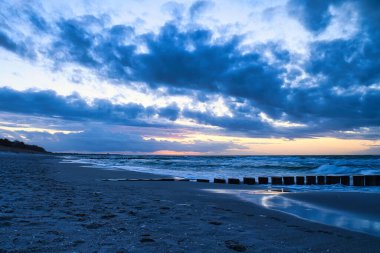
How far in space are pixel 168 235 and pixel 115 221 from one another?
1117mm

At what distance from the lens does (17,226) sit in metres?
3.96

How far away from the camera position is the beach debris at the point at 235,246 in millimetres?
3395

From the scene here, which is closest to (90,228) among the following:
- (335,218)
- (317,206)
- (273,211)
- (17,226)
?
(17,226)

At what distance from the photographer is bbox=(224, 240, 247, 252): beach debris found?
11.1 feet

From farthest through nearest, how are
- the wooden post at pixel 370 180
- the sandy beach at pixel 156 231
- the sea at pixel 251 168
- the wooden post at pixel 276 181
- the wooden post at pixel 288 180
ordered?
the sea at pixel 251 168 → the wooden post at pixel 288 180 → the wooden post at pixel 276 181 → the wooden post at pixel 370 180 → the sandy beach at pixel 156 231

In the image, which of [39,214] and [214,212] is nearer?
[39,214]

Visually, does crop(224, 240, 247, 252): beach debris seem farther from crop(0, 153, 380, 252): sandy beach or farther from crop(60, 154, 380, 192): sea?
crop(60, 154, 380, 192): sea

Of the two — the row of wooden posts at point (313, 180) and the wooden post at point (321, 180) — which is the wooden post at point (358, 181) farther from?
the wooden post at point (321, 180)

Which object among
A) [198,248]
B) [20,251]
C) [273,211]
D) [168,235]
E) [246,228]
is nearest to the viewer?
[20,251]

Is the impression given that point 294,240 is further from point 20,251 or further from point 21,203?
point 21,203

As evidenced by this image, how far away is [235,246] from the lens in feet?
11.5

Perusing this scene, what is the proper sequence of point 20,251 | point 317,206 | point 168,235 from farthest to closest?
1. point 317,206
2. point 168,235
3. point 20,251

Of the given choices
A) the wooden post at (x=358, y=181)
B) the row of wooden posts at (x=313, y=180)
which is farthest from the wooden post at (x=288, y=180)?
the wooden post at (x=358, y=181)

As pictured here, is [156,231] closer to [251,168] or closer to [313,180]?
[313,180]
